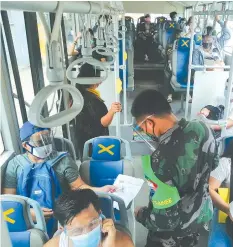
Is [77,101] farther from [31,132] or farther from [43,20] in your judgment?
[31,132]

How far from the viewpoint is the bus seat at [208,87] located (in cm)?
434

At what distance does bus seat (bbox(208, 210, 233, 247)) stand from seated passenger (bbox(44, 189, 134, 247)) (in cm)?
84

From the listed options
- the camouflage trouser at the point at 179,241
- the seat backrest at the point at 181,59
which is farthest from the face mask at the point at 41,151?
the seat backrest at the point at 181,59

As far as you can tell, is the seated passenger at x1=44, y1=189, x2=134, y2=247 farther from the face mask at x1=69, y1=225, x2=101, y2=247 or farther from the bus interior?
the bus interior

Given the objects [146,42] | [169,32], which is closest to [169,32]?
[169,32]

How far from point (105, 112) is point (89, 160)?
0.58 metres

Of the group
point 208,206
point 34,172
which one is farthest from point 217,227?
point 34,172

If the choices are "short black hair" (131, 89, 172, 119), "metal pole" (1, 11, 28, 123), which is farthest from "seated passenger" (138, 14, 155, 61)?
"short black hair" (131, 89, 172, 119)

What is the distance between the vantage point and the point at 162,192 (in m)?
1.55

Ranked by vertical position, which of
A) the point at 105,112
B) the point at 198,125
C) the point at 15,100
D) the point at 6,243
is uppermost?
the point at 6,243

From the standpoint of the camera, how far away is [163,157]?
1.50 meters

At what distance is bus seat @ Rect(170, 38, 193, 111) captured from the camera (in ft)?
17.2

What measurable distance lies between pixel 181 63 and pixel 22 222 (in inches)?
176

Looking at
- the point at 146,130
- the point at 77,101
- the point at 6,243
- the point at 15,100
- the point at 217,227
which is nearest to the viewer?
the point at 6,243
